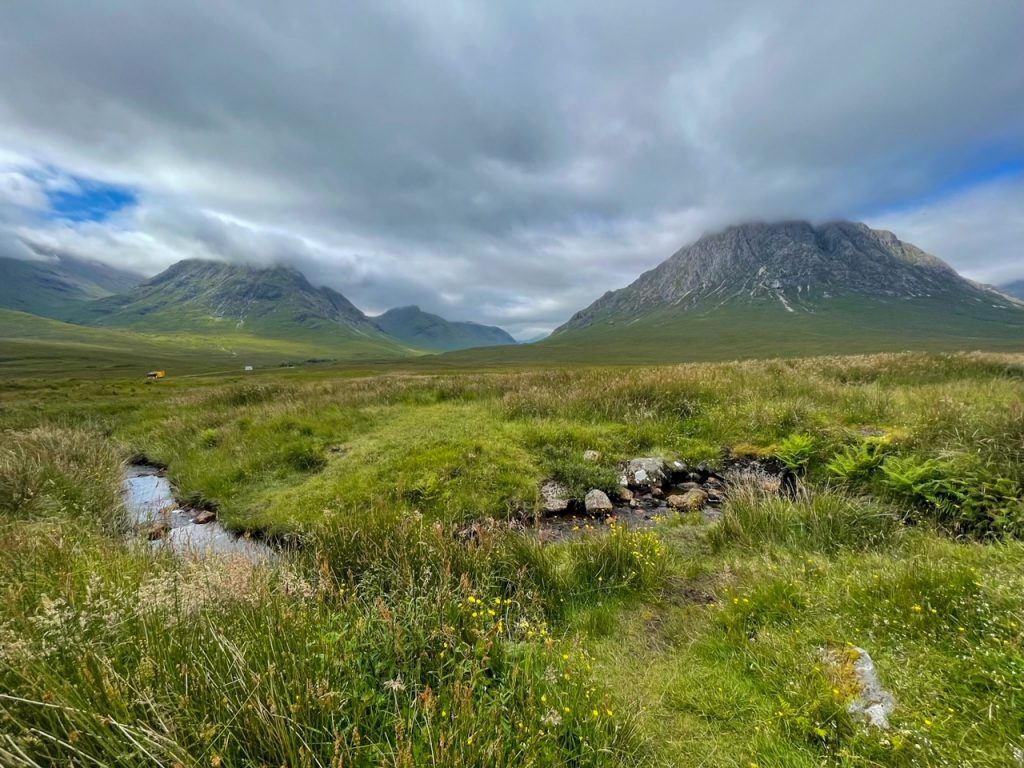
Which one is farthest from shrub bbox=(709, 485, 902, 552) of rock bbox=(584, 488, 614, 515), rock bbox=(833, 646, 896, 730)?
rock bbox=(833, 646, 896, 730)

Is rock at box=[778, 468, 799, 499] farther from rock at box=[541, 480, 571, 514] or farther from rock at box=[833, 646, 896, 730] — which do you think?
rock at box=[833, 646, 896, 730]

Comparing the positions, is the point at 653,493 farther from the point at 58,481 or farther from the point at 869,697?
the point at 58,481

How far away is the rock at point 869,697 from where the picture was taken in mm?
2773

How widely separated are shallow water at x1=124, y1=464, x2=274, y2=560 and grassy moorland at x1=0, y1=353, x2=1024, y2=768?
47 centimetres

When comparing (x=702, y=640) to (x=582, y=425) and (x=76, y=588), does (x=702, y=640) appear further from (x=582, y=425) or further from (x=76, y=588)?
(x=582, y=425)

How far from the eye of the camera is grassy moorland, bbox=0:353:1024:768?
2451 millimetres

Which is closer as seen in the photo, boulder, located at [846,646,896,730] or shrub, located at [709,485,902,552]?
boulder, located at [846,646,896,730]

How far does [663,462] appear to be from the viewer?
30.6 ft

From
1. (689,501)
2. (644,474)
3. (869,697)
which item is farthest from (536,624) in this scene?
(644,474)

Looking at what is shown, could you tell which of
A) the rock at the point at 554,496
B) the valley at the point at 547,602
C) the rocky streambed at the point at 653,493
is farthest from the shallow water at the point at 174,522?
the rocky streambed at the point at 653,493

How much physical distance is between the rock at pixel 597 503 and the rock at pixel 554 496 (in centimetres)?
41

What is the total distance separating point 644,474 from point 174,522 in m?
9.72

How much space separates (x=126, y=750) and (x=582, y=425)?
1023cm

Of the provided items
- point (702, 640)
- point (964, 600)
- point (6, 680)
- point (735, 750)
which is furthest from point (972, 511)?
point (6, 680)
